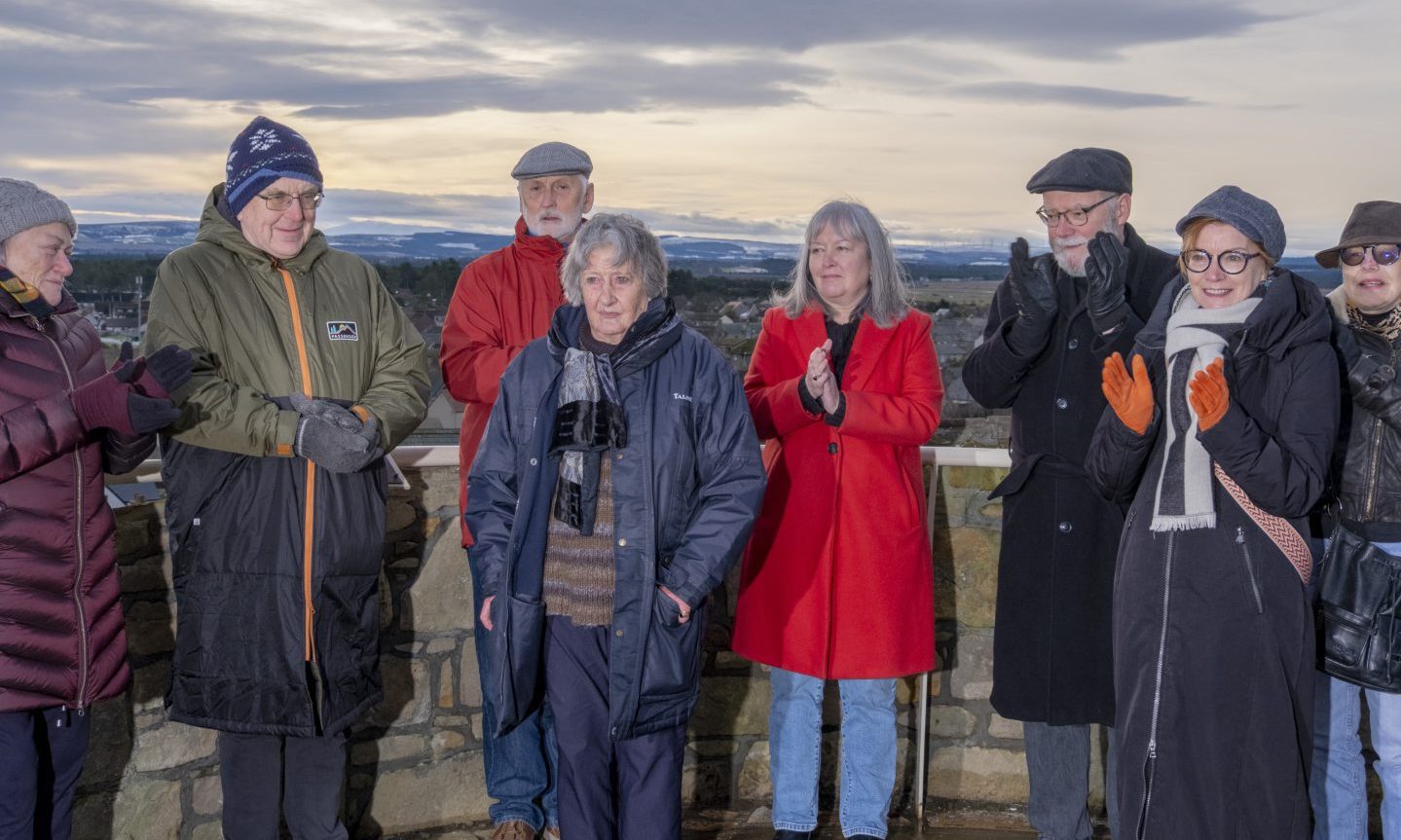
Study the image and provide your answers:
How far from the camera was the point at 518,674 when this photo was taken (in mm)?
3314

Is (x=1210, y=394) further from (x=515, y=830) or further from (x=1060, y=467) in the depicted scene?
(x=515, y=830)

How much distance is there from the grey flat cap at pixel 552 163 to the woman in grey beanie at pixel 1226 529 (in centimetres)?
177

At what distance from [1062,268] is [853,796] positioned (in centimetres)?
163

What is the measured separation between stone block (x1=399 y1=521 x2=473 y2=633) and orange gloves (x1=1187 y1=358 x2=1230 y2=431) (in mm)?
2330

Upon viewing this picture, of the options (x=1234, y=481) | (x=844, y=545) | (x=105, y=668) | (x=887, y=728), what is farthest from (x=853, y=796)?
(x=105, y=668)

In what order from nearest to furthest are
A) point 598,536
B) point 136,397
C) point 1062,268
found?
point 136,397
point 598,536
point 1062,268

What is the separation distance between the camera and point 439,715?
14.4 ft

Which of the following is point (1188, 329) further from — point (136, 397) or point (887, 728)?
point (136, 397)

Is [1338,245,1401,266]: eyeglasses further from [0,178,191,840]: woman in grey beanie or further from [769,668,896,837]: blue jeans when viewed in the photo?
[0,178,191,840]: woman in grey beanie

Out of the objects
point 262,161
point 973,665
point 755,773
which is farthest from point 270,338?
point 973,665

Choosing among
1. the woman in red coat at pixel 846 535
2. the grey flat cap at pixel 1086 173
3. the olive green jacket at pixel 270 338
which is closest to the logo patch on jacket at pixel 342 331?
the olive green jacket at pixel 270 338

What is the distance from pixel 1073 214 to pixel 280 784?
2672mm

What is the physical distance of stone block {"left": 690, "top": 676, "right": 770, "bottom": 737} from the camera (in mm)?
4598

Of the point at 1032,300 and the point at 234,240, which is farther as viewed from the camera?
the point at 1032,300
